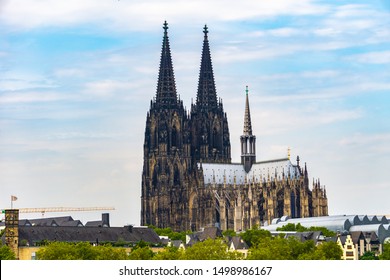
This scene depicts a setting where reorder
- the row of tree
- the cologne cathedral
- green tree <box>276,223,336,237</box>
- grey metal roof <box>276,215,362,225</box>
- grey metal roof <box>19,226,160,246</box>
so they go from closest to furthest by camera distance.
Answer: the row of tree < grey metal roof <box>19,226,160,246</box> < green tree <box>276,223,336,237</box> < grey metal roof <box>276,215,362,225</box> < the cologne cathedral

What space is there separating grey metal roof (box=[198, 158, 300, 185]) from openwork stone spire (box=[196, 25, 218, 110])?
8.04 metres

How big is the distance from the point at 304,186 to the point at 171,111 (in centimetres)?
1966

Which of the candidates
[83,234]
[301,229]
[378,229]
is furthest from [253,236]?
[378,229]

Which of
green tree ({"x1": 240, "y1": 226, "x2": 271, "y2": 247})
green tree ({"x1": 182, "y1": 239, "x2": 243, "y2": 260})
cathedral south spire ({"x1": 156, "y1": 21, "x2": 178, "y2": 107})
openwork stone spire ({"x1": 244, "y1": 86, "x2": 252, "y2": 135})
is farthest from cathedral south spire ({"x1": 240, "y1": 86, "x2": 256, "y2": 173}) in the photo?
green tree ({"x1": 182, "y1": 239, "x2": 243, "y2": 260})

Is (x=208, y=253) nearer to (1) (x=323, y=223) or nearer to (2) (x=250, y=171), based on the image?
(1) (x=323, y=223)

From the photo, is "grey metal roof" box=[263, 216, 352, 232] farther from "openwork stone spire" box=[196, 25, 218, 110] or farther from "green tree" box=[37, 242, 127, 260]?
"green tree" box=[37, 242, 127, 260]

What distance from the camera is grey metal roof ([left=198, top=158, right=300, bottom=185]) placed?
16238 cm

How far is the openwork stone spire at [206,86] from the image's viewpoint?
166 m

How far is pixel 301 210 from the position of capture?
157 m

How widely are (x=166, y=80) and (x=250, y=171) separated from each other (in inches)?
664

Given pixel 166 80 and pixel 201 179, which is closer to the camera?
pixel 201 179

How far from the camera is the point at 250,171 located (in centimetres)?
16912

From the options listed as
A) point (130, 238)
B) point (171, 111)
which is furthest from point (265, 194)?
point (130, 238)
